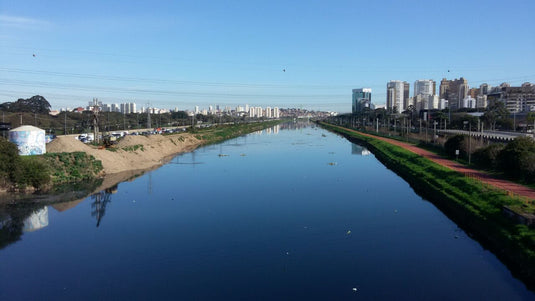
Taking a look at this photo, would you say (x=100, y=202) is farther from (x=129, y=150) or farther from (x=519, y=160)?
(x=519, y=160)

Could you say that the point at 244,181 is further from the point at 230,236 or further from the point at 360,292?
the point at 360,292

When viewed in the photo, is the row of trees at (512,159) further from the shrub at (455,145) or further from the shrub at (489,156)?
the shrub at (455,145)

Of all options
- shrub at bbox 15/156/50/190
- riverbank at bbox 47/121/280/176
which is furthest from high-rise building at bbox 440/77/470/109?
shrub at bbox 15/156/50/190

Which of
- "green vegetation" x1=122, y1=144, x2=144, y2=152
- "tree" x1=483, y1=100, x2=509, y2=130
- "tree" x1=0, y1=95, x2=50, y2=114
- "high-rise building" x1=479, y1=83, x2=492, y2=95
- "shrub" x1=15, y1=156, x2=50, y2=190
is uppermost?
"high-rise building" x1=479, y1=83, x2=492, y2=95

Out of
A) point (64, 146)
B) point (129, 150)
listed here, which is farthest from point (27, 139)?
point (129, 150)

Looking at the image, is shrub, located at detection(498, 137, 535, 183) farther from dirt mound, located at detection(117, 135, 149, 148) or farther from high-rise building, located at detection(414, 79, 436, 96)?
high-rise building, located at detection(414, 79, 436, 96)
